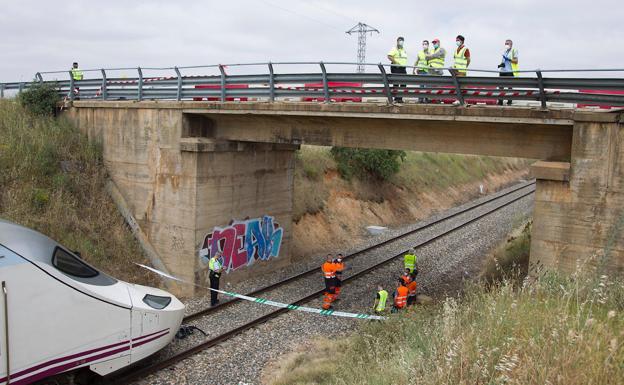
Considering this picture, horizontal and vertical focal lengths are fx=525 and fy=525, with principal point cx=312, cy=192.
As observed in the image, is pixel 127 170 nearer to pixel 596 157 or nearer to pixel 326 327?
pixel 326 327

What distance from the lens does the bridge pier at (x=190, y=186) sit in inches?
658

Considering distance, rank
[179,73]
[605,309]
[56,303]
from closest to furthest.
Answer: [605,309] → [56,303] → [179,73]

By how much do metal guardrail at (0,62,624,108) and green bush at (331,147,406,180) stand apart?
49.4ft

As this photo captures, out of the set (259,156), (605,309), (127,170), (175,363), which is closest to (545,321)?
(605,309)

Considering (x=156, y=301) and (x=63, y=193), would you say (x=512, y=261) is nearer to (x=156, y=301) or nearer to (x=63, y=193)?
(x=156, y=301)

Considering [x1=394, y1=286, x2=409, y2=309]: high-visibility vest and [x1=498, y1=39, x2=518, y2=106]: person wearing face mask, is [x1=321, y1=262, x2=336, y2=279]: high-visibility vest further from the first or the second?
[x1=498, y1=39, x2=518, y2=106]: person wearing face mask

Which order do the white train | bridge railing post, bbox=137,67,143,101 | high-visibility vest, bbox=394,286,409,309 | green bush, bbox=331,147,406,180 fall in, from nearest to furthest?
the white train
high-visibility vest, bbox=394,286,409,309
bridge railing post, bbox=137,67,143,101
green bush, bbox=331,147,406,180

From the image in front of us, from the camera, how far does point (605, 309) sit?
24.1 feet

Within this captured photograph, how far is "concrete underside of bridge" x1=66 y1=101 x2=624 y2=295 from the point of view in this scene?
10.6 metres

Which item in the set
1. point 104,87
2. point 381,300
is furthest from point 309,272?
point 104,87

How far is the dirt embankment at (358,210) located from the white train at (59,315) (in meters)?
12.4

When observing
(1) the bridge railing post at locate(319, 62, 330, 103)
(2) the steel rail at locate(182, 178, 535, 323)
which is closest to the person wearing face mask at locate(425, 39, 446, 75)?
Result: (1) the bridge railing post at locate(319, 62, 330, 103)

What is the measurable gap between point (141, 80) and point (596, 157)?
14.1 m

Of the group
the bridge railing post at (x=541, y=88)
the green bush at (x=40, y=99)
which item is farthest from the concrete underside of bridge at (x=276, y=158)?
the green bush at (x=40, y=99)
